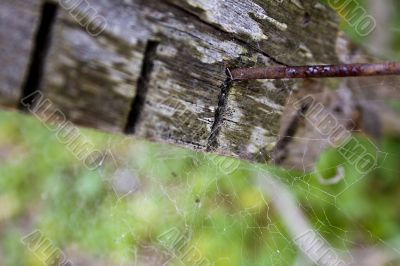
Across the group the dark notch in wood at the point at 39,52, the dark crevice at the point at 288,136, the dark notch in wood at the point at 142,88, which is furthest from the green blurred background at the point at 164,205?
the dark notch in wood at the point at 39,52

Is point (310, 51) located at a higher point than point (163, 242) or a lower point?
higher

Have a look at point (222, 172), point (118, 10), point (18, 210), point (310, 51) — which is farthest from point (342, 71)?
Answer: point (18, 210)

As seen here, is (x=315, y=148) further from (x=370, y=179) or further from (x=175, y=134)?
(x=370, y=179)

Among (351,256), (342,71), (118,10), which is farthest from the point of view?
(351,256)

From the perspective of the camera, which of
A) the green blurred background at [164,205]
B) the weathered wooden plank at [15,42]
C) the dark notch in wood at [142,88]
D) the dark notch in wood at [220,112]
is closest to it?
the weathered wooden plank at [15,42]

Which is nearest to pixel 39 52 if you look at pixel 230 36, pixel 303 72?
pixel 230 36

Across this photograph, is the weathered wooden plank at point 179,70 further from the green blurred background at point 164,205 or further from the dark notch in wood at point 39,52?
the green blurred background at point 164,205
